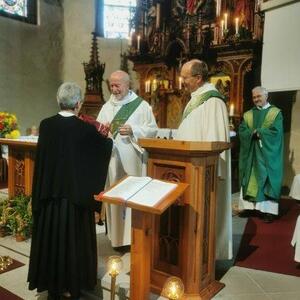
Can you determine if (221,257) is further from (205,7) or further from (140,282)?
(205,7)

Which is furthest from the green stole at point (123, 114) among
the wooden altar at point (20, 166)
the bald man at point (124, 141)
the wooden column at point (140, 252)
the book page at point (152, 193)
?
the wooden column at point (140, 252)

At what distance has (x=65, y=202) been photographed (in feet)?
8.96

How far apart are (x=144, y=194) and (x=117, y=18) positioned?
344 inches

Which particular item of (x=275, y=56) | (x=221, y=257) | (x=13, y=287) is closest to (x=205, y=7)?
(x=275, y=56)

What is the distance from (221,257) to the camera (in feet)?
10.9

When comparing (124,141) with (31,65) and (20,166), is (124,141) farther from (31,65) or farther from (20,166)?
(31,65)

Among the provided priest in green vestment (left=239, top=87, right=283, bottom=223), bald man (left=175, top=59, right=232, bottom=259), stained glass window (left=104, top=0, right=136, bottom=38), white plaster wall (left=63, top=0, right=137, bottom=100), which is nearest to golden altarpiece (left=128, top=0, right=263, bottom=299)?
priest in green vestment (left=239, top=87, right=283, bottom=223)

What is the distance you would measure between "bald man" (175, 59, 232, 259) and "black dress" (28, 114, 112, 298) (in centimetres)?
83

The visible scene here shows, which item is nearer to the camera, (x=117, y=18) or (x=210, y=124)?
(x=210, y=124)

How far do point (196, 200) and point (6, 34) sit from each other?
759 cm

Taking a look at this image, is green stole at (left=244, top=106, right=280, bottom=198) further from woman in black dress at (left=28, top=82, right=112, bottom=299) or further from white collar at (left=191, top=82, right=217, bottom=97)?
woman in black dress at (left=28, top=82, right=112, bottom=299)

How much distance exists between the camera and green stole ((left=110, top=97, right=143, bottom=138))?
375 centimetres

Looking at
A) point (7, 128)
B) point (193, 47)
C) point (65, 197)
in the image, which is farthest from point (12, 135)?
point (193, 47)

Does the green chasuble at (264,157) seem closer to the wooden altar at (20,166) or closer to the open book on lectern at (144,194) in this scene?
the wooden altar at (20,166)
